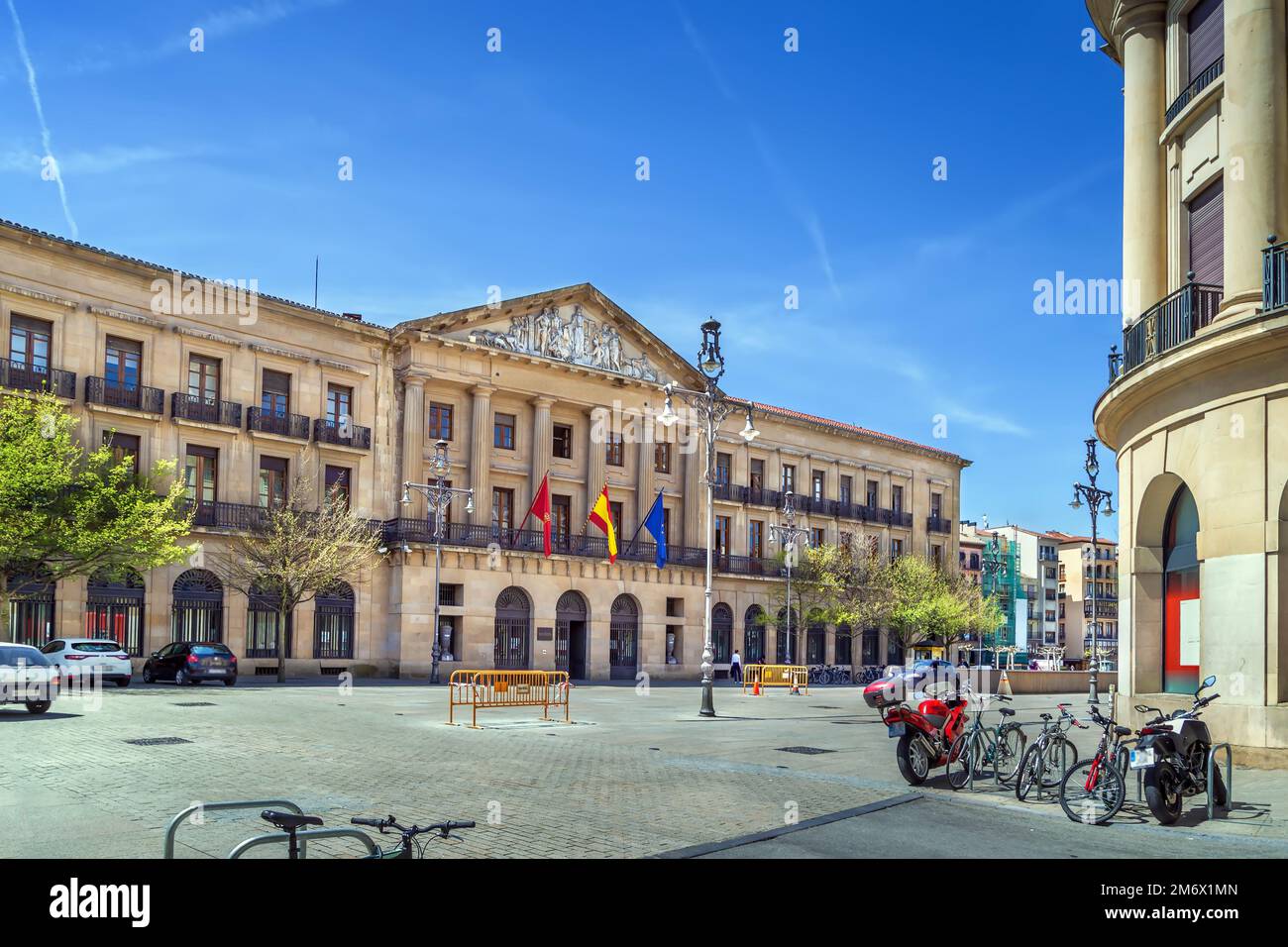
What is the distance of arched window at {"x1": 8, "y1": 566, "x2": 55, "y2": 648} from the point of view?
3762cm

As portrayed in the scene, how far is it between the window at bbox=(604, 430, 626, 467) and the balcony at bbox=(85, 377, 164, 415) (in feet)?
72.3

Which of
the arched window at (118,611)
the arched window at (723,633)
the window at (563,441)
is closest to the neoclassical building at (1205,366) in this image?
the arched window at (118,611)

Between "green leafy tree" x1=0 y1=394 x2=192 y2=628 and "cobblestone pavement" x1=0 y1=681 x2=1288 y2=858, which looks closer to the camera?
"cobblestone pavement" x1=0 y1=681 x2=1288 y2=858

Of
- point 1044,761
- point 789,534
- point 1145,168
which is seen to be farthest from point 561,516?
point 1044,761

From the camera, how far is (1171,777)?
11.6m

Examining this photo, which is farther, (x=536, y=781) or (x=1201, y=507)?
(x=1201, y=507)

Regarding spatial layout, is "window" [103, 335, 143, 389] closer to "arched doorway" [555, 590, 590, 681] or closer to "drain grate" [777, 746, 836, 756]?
"arched doorway" [555, 590, 590, 681]

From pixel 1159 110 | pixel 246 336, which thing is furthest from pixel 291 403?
pixel 1159 110

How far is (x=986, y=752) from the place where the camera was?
14.8m

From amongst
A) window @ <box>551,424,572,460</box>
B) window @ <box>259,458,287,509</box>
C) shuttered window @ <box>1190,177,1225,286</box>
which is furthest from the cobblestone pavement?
window @ <box>551,424,572,460</box>

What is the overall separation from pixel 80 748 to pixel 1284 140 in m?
19.1

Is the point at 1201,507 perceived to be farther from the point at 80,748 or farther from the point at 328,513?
the point at 328,513

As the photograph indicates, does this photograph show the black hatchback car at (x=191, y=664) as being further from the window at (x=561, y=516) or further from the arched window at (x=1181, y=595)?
the arched window at (x=1181, y=595)

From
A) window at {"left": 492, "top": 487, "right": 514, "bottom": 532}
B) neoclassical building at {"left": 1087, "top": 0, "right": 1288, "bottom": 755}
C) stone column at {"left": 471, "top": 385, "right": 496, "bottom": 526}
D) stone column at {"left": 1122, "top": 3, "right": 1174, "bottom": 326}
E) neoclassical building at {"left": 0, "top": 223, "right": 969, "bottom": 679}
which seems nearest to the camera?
neoclassical building at {"left": 1087, "top": 0, "right": 1288, "bottom": 755}
